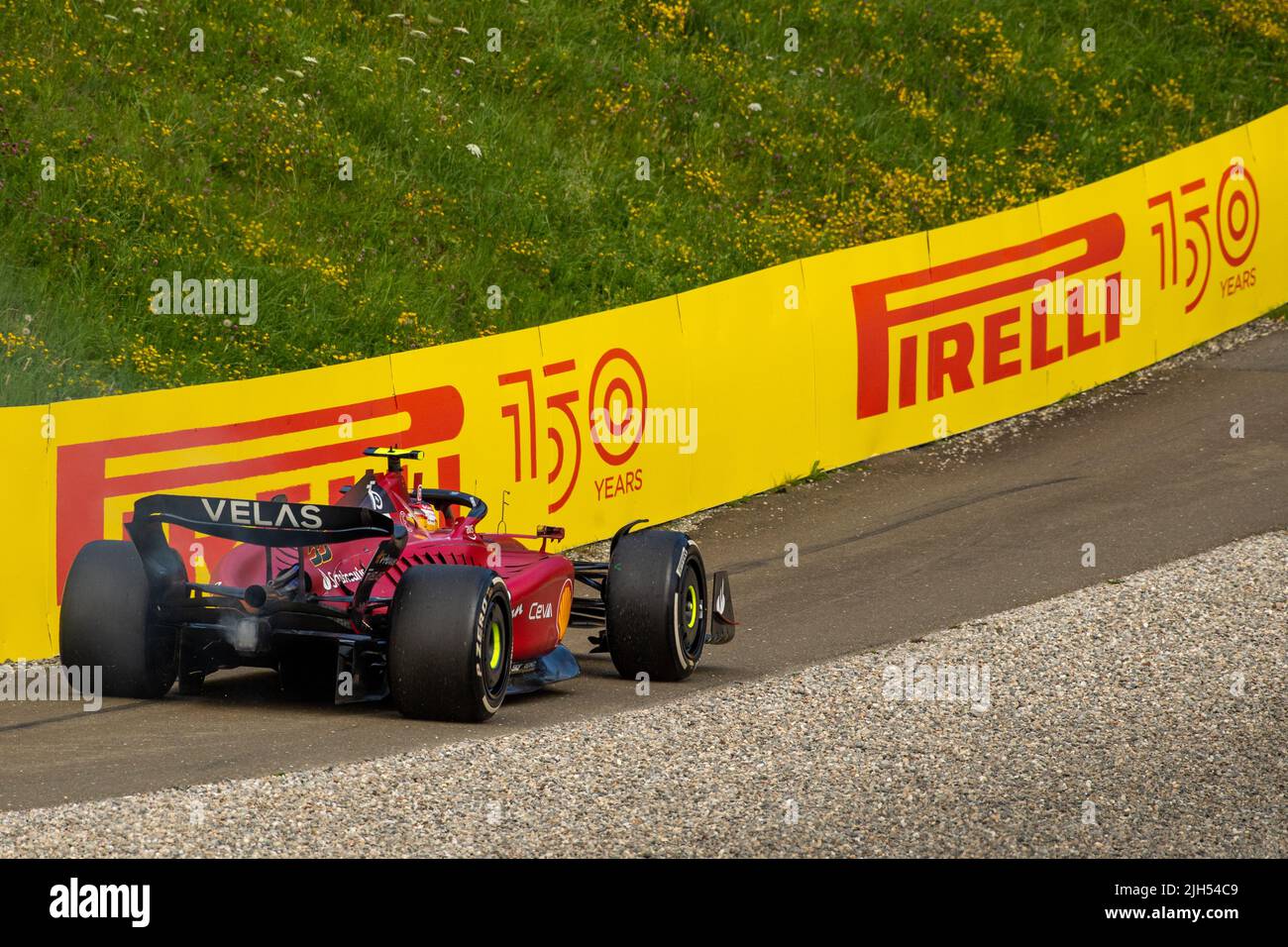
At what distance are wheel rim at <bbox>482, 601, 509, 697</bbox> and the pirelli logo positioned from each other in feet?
31.3

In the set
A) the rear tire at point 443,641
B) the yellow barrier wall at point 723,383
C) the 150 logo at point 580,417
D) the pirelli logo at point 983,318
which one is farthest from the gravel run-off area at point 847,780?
the pirelli logo at point 983,318

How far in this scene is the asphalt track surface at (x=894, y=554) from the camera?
30.1 ft

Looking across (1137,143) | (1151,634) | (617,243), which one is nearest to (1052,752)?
(1151,634)

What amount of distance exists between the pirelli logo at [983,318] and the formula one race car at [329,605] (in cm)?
861

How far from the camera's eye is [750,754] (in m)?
9.07

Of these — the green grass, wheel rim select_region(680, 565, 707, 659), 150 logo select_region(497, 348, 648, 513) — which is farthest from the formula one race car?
the green grass

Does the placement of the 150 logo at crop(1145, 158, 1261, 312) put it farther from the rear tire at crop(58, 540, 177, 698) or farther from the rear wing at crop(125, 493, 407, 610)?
the rear tire at crop(58, 540, 177, 698)

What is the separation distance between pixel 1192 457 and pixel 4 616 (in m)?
12.1

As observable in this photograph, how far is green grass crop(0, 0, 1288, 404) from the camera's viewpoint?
61.8 feet

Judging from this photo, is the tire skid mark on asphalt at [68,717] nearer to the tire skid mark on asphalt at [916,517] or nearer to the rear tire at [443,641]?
the rear tire at [443,641]

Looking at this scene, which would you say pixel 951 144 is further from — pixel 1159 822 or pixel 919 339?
pixel 1159 822

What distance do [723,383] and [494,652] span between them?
7.84 metres

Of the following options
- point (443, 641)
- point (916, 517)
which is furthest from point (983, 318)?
point (443, 641)

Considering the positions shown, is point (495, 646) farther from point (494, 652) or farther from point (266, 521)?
point (266, 521)
